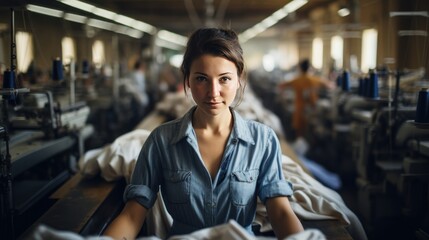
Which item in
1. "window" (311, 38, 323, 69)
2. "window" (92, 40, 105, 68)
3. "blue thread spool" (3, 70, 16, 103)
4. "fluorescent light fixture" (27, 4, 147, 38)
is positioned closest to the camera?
"blue thread spool" (3, 70, 16, 103)

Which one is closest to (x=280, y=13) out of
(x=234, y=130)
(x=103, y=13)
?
(x=103, y=13)

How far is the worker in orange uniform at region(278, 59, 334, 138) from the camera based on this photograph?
6.87 m

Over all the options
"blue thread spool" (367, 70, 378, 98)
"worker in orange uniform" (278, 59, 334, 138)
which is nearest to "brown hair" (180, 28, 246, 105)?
"blue thread spool" (367, 70, 378, 98)

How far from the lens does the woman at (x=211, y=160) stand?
1.50 m

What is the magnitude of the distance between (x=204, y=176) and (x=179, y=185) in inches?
3.7

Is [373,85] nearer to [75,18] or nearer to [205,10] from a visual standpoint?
[75,18]

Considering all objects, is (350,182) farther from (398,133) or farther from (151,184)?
(151,184)

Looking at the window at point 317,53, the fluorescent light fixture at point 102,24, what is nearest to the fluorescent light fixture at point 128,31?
the fluorescent light fixture at point 102,24

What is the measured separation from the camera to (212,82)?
147cm

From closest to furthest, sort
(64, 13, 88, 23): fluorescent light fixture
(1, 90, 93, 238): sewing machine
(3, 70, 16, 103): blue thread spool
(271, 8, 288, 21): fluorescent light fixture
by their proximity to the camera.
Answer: (3, 70, 16, 103): blue thread spool, (1, 90, 93, 238): sewing machine, (64, 13, 88, 23): fluorescent light fixture, (271, 8, 288, 21): fluorescent light fixture

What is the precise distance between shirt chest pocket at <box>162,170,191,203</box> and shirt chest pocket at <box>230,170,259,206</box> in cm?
16

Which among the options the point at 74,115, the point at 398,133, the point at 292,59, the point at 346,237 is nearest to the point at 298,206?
the point at 346,237

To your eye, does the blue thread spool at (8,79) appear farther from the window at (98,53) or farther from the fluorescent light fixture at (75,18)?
the window at (98,53)

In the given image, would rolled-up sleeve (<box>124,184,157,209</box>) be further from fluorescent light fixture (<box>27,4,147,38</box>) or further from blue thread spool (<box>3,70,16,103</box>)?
fluorescent light fixture (<box>27,4,147,38</box>)
